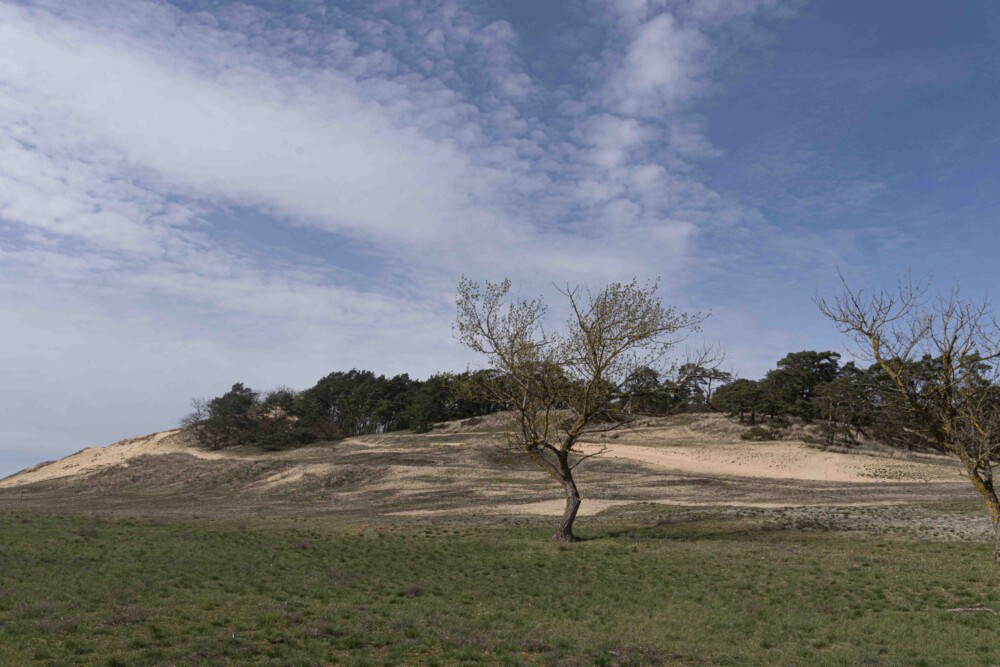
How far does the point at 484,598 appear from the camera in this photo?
1731cm

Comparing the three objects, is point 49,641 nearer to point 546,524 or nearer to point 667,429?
point 546,524

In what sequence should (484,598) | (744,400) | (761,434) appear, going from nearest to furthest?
1. (484,598)
2. (761,434)
3. (744,400)

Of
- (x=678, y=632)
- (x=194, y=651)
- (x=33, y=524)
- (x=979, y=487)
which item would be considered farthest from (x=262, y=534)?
(x=979, y=487)

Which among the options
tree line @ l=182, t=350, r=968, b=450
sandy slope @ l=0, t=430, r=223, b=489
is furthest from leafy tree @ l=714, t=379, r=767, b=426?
sandy slope @ l=0, t=430, r=223, b=489

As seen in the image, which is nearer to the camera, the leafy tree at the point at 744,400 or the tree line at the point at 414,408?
the tree line at the point at 414,408

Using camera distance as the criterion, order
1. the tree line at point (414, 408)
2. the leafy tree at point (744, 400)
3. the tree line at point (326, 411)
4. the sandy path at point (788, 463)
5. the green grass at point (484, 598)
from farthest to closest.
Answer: the tree line at point (326, 411)
the leafy tree at point (744, 400)
the tree line at point (414, 408)
the sandy path at point (788, 463)
the green grass at point (484, 598)

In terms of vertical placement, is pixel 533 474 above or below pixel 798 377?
below

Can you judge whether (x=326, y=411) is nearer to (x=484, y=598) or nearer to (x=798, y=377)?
(x=798, y=377)

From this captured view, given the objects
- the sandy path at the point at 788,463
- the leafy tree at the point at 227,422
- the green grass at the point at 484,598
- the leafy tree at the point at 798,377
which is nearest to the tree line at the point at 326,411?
the leafy tree at the point at 227,422

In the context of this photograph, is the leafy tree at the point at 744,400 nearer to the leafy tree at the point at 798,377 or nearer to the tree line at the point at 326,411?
the leafy tree at the point at 798,377

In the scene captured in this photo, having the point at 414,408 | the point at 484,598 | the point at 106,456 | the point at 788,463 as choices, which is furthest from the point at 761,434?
the point at 106,456

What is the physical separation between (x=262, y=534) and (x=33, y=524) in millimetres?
10835

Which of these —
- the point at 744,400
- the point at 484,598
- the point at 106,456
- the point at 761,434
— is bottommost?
the point at 484,598

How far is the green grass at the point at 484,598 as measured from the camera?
11750 millimetres
